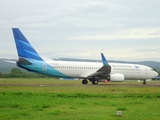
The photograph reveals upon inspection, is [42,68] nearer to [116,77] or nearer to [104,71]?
[104,71]

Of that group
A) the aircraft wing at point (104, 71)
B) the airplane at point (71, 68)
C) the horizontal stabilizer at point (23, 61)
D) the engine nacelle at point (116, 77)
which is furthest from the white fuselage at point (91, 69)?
the horizontal stabilizer at point (23, 61)

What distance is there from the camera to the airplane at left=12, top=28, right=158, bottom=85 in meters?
43.2

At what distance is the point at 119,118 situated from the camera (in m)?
13.0

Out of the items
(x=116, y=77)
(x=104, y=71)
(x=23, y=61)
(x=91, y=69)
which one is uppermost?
(x=23, y=61)

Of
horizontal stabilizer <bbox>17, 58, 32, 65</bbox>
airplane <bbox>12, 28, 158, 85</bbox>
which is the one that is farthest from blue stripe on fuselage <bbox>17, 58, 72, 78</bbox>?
horizontal stabilizer <bbox>17, 58, 32, 65</bbox>

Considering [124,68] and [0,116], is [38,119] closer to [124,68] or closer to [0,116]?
[0,116]

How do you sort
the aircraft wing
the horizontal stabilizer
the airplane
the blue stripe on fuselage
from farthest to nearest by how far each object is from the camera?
the aircraft wing, the blue stripe on fuselage, the airplane, the horizontal stabilizer

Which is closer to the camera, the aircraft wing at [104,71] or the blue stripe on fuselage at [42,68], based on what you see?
the blue stripe on fuselage at [42,68]

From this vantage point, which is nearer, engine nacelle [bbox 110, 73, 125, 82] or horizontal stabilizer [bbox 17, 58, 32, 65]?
horizontal stabilizer [bbox 17, 58, 32, 65]

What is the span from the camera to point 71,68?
46156 mm

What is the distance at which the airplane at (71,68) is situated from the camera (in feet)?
142

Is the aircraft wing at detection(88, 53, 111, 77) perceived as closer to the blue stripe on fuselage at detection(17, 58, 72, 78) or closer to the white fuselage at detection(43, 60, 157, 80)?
the white fuselage at detection(43, 60, 157, 80)

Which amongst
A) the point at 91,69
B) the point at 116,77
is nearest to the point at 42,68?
the point at 91,69

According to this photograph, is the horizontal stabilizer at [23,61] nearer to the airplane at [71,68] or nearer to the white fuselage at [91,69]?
the airplane at [71,68]
